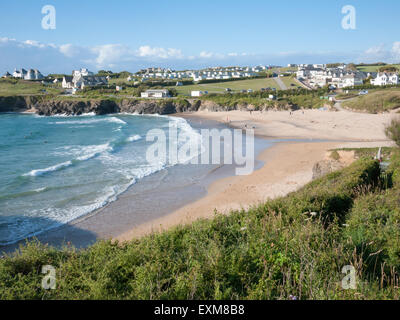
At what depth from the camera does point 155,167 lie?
23500mm

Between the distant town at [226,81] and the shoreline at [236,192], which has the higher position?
the distant town at [226,81]

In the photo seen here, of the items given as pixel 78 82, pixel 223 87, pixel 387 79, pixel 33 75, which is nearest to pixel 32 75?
pixel 33 75

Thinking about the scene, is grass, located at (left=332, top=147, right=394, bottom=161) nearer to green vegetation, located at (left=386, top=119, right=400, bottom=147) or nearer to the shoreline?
green vegetation, located at (left=386, top=119, right=400, bottom=147)

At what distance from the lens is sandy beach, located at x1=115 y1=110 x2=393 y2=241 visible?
15.5 meters

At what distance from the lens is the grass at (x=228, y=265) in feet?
14.3

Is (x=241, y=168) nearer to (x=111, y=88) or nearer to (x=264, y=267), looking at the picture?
(x=264, y=267)

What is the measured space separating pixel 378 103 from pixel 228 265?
52.7m

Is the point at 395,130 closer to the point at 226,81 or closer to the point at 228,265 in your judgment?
the point at 228,265

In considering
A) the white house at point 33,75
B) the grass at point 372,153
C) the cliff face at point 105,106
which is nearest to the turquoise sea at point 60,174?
the grass at point 372,153

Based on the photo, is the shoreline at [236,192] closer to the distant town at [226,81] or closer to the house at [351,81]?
the distant town at [226,81]

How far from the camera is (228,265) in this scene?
4859 millimetres

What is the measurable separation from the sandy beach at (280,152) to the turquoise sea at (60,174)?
4.33 m

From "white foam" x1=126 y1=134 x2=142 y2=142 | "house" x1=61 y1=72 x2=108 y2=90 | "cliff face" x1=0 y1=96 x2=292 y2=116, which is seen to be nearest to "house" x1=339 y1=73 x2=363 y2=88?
"cliff face" x1=0 y1=96 x2=292 y2=116
